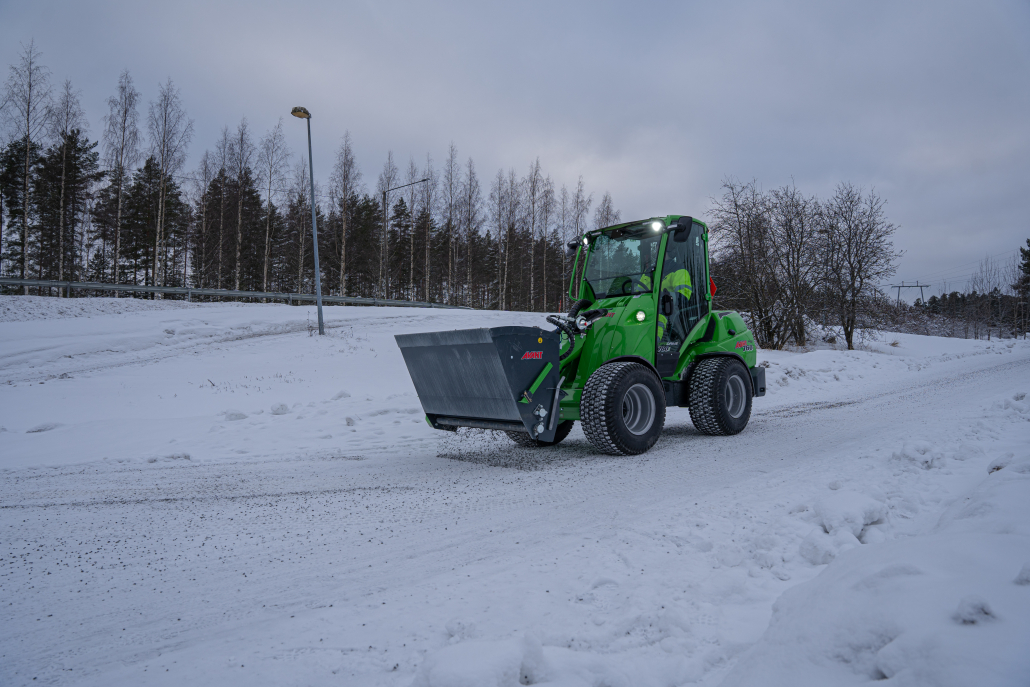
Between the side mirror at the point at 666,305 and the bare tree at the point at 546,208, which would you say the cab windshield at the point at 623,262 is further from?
the bare tree at the point at 546,208

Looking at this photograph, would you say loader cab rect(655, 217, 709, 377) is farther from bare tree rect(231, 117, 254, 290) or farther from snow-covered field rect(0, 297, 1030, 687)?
bare tree rect(231, 117, 254, 290)

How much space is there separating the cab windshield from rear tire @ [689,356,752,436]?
136cm

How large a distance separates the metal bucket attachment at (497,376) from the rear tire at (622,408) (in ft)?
1.29

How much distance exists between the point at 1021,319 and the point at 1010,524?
6491cm

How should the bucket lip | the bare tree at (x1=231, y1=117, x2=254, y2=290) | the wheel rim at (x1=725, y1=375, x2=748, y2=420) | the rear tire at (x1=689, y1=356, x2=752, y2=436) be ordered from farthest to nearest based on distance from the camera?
the bare tree at (x1=231, y1=117, x2=254, y2=290)
the wheel rim at (x1=725, y1=375, x2=748, y2=420)
the rear tire at (x1=689, y1=356, x2=752, y2=436)
the bucket lip

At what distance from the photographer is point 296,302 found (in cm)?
3038

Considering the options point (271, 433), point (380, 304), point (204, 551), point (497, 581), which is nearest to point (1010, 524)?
point (497, 581)

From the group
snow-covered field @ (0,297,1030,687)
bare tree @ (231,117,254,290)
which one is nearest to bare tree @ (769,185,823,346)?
snow-covered field @ (0,297,1030,687)

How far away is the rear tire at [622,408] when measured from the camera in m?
5.43

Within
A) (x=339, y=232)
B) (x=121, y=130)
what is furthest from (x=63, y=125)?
(x=339, y=232)

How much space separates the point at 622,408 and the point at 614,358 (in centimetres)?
52

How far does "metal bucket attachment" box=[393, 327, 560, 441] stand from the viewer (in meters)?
5.15

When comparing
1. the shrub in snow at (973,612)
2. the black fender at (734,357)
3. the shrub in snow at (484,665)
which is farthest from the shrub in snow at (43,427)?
the shrub in snow at (973,612)

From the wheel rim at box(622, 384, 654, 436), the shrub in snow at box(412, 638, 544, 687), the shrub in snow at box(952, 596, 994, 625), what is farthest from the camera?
the wheel rim at box(622, 384, 654, 436)
